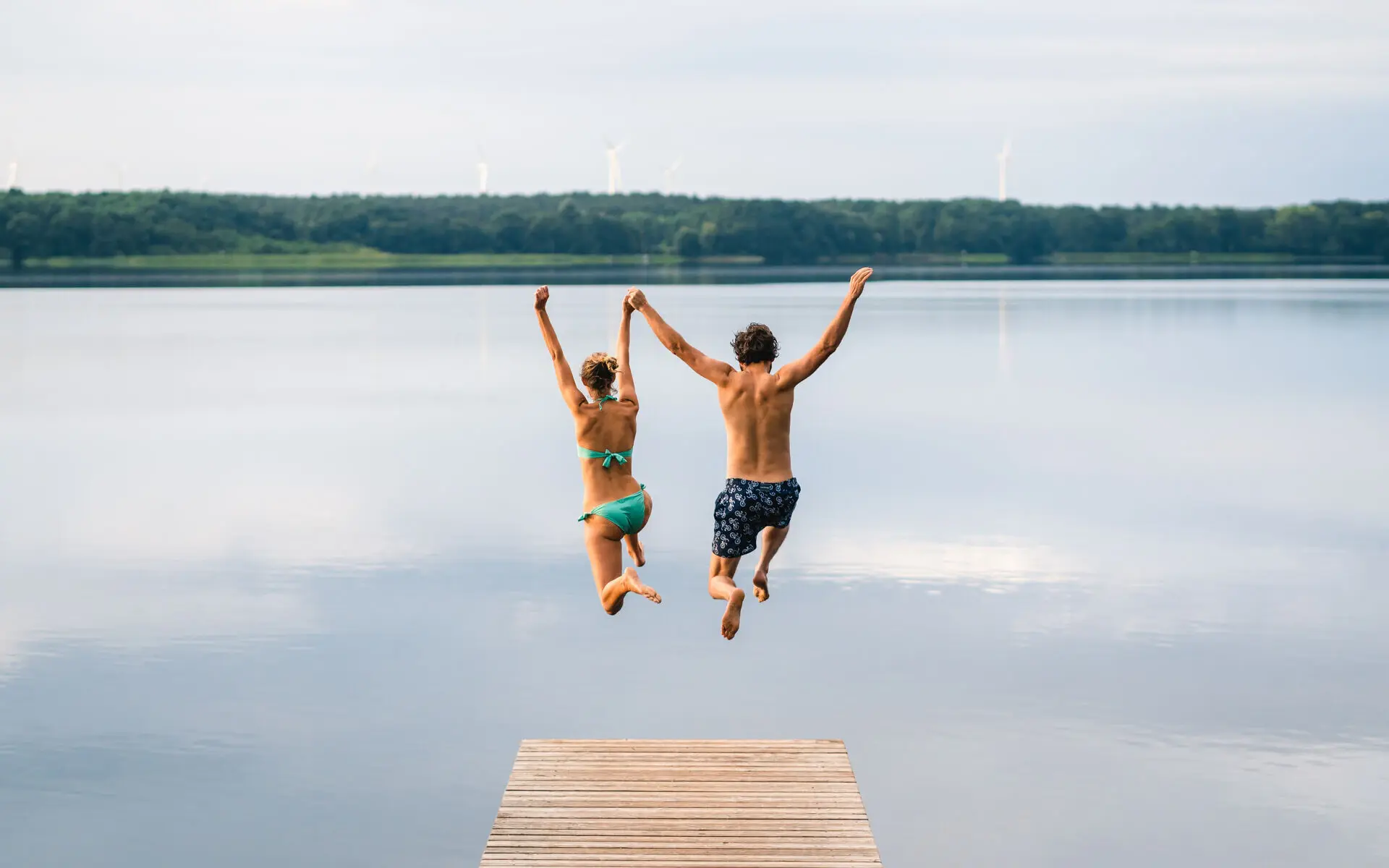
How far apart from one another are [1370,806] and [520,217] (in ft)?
540

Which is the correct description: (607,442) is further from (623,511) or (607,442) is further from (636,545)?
(636,545)

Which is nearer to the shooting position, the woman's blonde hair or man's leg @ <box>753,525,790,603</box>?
the woman's blonde hair

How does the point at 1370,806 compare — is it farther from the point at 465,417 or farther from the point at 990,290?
the point at 990,290

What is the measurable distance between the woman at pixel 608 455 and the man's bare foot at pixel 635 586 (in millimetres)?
18

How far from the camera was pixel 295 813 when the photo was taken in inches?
487

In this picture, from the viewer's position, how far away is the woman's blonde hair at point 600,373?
36.0ft

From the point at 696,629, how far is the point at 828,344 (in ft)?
24.6

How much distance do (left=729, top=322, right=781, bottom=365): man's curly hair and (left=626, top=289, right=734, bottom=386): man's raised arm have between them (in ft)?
0.45

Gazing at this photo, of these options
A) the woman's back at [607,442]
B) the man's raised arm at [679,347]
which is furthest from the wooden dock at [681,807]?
the man's raised arm at [679,347]

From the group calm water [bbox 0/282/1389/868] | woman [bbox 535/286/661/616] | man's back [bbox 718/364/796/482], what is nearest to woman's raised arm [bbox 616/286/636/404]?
woman [bbox 535/286/661/616]

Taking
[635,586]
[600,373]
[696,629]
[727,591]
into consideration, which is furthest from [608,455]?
[696,629]

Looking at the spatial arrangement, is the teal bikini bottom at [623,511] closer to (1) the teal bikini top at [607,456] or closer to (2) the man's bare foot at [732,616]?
(1) the teal bikini top at [607,456]

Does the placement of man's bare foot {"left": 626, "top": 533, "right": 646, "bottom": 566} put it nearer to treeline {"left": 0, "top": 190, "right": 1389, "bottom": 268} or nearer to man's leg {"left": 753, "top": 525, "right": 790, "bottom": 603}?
man's leg {"left": 753, "top": 525, "right": 790, "bottom": 603}

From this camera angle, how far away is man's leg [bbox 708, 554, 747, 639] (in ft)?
34.3
